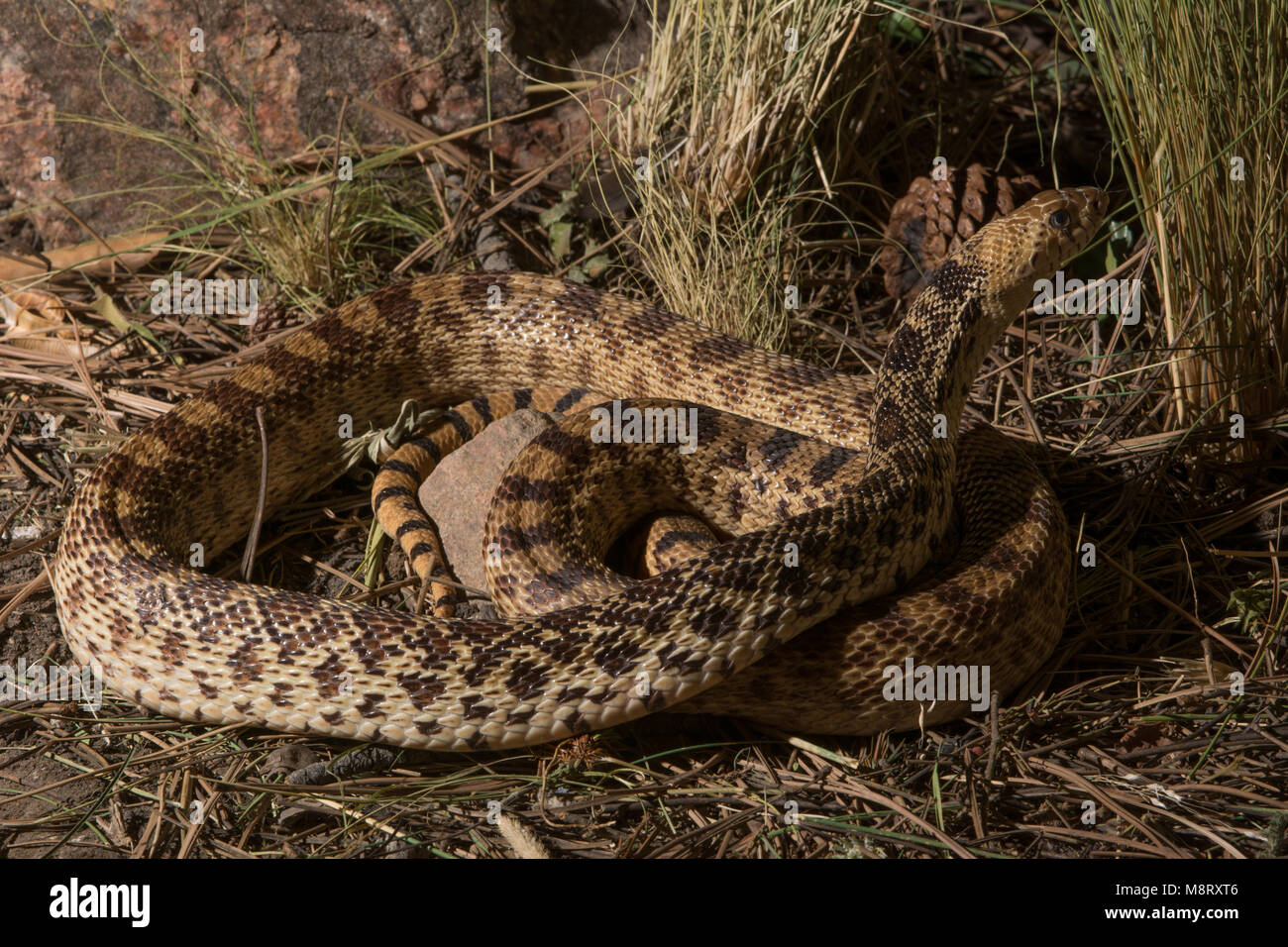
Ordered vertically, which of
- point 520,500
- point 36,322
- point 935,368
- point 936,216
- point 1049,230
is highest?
point 936,216

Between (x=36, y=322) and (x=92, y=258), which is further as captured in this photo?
(x=92, y=258)

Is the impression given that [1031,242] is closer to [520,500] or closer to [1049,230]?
[1049,230]

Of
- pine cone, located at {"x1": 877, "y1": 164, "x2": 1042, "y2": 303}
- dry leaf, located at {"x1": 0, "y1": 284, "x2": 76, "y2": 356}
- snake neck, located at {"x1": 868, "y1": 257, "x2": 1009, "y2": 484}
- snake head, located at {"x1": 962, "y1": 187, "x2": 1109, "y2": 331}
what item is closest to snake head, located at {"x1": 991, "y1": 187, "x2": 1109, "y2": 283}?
snake head, located at {"x1": 962, "y1": 187, "x2": 1109, "y2": 331}

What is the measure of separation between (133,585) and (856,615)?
330cm

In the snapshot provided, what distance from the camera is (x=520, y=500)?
5.31 metres

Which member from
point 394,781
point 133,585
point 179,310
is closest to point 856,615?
point 394,781

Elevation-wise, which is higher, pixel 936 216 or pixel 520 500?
pixel 936 216

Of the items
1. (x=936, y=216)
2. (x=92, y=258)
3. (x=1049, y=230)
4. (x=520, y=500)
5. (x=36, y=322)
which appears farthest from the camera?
(x=92, y=258)

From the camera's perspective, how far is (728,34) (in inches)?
248

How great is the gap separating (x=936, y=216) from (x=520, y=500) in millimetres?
3457

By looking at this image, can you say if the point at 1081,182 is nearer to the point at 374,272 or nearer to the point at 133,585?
the point at 374,272

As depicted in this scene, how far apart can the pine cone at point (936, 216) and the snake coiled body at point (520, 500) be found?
115 centimetres

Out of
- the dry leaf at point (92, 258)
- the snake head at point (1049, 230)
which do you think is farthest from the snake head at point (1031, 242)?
the dry leaf at point (92, 258)

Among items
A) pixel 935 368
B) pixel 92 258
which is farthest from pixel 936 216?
pixel 92 258
